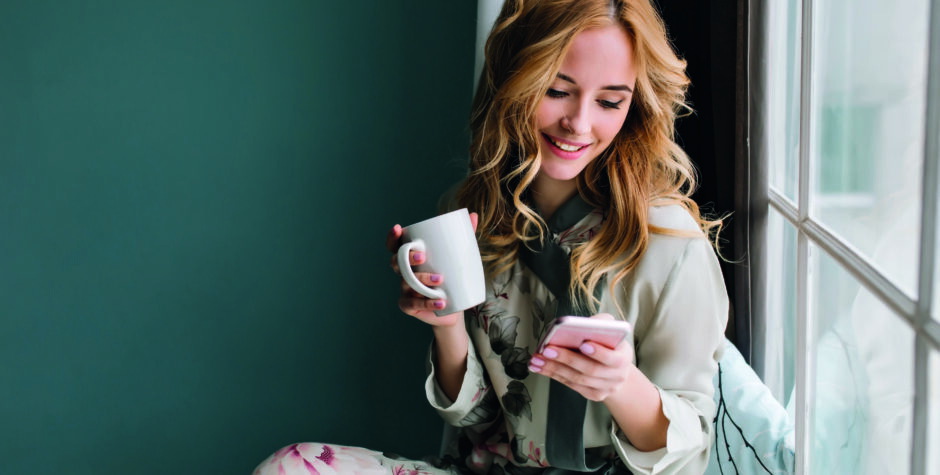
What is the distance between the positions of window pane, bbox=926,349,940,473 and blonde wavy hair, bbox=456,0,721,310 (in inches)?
19.2

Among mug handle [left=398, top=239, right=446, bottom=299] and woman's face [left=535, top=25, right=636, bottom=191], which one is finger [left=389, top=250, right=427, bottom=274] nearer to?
mug handle [left=398, top=239, right=446, bottom=299]

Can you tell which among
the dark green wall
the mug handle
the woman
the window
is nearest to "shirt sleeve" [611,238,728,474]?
the woman

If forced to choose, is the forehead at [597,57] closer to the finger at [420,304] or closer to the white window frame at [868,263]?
the white window frame at [868,263]

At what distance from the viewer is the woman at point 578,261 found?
3.17 ft

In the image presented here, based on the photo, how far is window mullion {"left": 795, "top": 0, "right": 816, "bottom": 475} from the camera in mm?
896

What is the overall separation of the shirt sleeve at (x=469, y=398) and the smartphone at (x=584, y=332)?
33cm

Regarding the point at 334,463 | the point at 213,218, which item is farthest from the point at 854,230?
the point at 213,218

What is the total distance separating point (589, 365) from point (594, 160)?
1.26 feet

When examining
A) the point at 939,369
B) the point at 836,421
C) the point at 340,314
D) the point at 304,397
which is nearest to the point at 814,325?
the point at 836,421

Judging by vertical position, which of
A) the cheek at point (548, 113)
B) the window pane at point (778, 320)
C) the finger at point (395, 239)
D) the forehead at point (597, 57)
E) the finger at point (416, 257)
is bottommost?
the window pane at point (778, 320)

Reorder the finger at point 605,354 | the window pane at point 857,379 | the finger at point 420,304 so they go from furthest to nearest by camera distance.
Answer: the finger at point 420,304
the finger at point 605,354
the window pane at point 857,379

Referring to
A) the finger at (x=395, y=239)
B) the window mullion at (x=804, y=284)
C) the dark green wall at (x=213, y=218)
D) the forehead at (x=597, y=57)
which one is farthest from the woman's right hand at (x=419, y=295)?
the dark green wall at (x=213, y=218)

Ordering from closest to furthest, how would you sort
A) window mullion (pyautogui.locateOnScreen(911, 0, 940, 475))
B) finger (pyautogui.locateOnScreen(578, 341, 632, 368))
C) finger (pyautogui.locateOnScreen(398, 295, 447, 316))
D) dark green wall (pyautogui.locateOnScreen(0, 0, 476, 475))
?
window mullion (pyautogui.locateOnScreen(911, 0, 940, 475)) < finger (pyautogui.locateOnScreen(578, 341, 632, 368)) < finger (pyautogui.locateOnScreen(398, 295, 447, 316)) < dark green wall (pyautogui.locateOnScreen(0, 0, 476, 475))

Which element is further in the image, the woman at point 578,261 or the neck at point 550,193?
the neck at point 550,193
